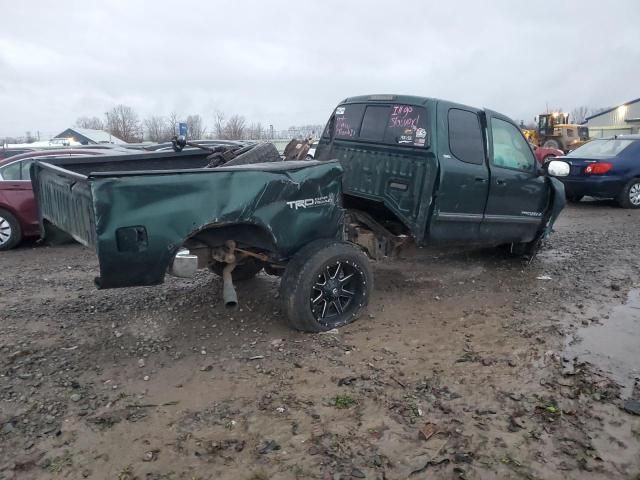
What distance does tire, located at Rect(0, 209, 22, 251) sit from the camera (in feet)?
24.5

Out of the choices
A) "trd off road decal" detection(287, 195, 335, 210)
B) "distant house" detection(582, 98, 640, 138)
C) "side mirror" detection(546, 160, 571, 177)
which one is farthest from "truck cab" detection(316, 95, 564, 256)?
"distant house" detection(582, 98, 640, 138)

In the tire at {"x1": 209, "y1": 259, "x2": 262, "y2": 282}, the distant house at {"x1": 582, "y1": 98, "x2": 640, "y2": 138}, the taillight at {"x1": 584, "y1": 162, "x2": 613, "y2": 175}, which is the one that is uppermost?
the distant house at {"x1": 582, "y1": 98, "x2": 640, "y2": 138}

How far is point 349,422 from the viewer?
3.10m

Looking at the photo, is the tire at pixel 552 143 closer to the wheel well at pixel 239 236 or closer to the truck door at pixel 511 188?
the truck door at pixel 511 188

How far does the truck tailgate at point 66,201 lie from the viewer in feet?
11.3

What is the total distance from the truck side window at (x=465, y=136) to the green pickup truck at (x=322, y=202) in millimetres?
12

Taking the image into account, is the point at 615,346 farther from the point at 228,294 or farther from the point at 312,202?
the point at 228,294

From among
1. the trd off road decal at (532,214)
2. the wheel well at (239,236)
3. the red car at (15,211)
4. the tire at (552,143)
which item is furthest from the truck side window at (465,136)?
the tire at (552,143)

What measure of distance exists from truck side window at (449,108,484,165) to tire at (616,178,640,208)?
752 centimetres

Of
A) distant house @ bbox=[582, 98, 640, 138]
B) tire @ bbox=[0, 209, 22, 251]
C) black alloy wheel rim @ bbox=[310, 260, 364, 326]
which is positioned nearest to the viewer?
black alloy wheel rim @ bbox=[310, 260, 364, 326]

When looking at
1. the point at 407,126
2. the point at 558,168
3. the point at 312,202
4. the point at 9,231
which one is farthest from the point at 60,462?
the point at 9,231

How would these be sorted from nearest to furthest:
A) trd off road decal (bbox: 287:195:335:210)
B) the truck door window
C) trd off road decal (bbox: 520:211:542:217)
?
trd off road decal (bbox: 287:195:335:210) → trd off road decal (bbox: 520:211:542:217) → the truck door window

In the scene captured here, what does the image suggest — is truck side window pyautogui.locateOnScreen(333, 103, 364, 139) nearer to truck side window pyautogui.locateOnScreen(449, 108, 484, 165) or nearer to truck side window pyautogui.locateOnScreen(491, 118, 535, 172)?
truck side window pyautogui.locateOnScreen(449, 108, 484, 165)

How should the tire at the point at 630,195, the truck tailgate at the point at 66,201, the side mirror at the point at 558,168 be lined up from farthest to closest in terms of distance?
the tire at the point at 630,195, the side mirror at the point at 558,168, the truck tailgate at the point at 66,201
